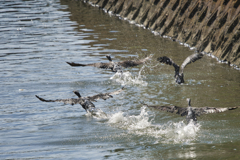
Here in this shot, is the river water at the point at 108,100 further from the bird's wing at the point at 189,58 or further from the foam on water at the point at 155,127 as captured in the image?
the bird's wing at the point at 189,58

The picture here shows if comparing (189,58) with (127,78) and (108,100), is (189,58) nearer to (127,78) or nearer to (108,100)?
(127,78)

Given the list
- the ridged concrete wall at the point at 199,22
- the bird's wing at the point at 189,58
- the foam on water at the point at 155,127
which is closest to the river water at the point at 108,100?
the foam on water at the point at 155,127

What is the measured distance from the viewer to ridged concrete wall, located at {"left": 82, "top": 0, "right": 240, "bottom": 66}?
14367 millimetres

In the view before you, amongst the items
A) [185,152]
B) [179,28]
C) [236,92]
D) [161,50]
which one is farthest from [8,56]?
[185,152]

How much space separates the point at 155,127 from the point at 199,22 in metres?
9.66

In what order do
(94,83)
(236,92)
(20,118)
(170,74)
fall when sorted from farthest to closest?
(170,74)
(94,83)
(236,92)
(20,118)

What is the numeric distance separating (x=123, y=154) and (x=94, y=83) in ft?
17.6

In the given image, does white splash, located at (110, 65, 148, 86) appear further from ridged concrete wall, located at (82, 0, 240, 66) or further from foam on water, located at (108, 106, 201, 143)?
ridged concrete wall, located at (82, 0, 240, 66)

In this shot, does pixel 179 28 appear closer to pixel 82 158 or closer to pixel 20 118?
pixel 20 118

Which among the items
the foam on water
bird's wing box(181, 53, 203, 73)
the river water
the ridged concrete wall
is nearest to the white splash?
the river water

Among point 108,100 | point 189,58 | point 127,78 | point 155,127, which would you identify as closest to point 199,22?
point 189,58

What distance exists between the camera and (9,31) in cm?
2175

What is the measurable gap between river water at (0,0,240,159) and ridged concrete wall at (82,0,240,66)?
2.10 feet

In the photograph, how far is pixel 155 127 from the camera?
334 inches
